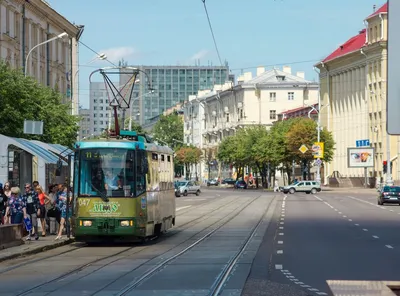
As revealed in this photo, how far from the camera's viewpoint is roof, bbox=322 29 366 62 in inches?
4563

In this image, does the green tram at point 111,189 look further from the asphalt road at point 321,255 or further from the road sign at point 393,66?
the road sign at point 393,66

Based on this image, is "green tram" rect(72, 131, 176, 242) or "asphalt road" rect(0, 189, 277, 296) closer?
"asphalt road" rect(0, 189, 277, 296)

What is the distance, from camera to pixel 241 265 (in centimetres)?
2105

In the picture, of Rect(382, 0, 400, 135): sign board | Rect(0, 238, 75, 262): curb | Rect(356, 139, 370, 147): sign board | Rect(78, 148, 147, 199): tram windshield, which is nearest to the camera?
Rect(382, 0, 400, 135): sign board

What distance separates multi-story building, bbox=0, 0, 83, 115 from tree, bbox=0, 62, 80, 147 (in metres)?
2.80

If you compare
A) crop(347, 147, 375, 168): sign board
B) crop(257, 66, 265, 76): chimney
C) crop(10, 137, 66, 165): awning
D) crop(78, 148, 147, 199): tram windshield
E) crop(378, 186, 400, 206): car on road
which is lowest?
crop(378, 186, 400, 206): car on road

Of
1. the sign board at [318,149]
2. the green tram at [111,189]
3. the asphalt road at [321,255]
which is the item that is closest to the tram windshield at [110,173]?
the green tram at [111,189]

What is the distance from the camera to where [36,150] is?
3262 cm

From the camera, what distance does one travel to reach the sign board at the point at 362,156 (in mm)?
105125

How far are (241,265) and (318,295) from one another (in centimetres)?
573

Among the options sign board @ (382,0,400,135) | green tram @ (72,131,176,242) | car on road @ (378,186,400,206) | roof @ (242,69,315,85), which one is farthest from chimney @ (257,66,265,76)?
sign board @ (382,0,400,135)

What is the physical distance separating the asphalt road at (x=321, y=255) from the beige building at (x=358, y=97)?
6307cm

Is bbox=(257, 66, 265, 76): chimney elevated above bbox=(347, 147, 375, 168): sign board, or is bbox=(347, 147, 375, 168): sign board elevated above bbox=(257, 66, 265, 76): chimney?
bbox=(257, 66, 265, 76): chimney

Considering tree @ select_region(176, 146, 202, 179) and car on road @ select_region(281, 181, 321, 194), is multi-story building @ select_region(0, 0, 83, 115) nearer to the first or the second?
car on road @ select_region(281, 181, 321, 194)
